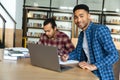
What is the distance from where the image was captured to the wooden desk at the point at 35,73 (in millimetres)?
1758

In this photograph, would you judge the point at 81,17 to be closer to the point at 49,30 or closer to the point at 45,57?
the point at 45,57

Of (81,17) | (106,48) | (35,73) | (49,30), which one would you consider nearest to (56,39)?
(49,30)

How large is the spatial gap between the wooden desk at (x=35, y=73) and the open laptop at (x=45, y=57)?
5 centimetres

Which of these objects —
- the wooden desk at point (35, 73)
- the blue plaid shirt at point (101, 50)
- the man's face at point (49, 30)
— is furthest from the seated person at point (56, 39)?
the wooden desk at point (35, 73)

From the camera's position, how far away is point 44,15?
945 centimetres

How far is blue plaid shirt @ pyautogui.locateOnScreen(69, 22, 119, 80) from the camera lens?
2.10 metres

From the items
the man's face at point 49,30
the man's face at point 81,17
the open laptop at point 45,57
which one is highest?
the man's face at point 81,17

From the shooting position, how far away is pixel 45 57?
207 centimetres

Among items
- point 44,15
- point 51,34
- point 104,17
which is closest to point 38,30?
point 44,15

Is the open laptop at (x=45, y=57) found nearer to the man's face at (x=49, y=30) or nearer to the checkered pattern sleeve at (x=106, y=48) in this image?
the checkered pattern sleeve at (x=106, y=48)

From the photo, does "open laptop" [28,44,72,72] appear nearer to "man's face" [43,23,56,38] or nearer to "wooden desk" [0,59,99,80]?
"wooden desk" [0,59,99,80]

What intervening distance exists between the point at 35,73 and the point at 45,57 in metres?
0.21

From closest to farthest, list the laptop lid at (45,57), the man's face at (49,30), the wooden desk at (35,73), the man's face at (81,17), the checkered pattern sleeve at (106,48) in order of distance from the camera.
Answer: the wooden desk at (35,73), the laptop lid at (45,57), the checkered pattern sleeve at (106,48), the man's face at (81,17), the man's face at (49,30)

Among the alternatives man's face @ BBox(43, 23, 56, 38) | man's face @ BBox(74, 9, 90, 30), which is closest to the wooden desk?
man's face @ BBox(74, 9, 90, 30)
